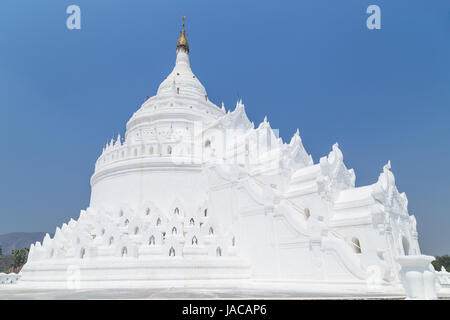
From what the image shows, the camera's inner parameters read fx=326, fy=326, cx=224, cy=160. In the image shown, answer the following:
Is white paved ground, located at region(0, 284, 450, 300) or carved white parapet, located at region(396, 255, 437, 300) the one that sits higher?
carved white parapet, located at region(396, 255, 437, 300)

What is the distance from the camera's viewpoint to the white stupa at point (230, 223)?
1748 cm

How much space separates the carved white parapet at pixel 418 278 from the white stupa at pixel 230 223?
18.8 ft

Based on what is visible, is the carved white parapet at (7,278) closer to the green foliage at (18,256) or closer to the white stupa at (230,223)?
the white stupa at (230,223)

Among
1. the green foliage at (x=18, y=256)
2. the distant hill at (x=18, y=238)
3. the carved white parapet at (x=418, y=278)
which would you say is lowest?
the carved white parapet at (x=418, y=278)

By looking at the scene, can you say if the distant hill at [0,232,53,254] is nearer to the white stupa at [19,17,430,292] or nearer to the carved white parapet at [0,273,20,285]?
the carved white parapet at [0,273,20,285]

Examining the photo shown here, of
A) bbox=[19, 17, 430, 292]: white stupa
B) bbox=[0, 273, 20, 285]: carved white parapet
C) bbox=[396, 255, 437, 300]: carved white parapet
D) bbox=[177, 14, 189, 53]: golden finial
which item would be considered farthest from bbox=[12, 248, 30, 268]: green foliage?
bbox=[396, 255, 437, 300]: carved white parapet

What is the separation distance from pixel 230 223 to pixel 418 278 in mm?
14486

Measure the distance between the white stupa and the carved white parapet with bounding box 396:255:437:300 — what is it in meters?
5.73

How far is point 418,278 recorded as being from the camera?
29.9 ft

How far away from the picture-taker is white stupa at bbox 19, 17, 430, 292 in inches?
688

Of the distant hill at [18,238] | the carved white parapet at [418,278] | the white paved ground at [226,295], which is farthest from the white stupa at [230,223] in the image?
the distant hill at [18,238]

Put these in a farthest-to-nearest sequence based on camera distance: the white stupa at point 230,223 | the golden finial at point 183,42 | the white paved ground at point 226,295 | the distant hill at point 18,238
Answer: the golden finial at point 183,42, the distant hill at point 18,238, the white stupa at point 230,223, the white paved ground at point 226,295

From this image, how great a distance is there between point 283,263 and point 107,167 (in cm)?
1820
